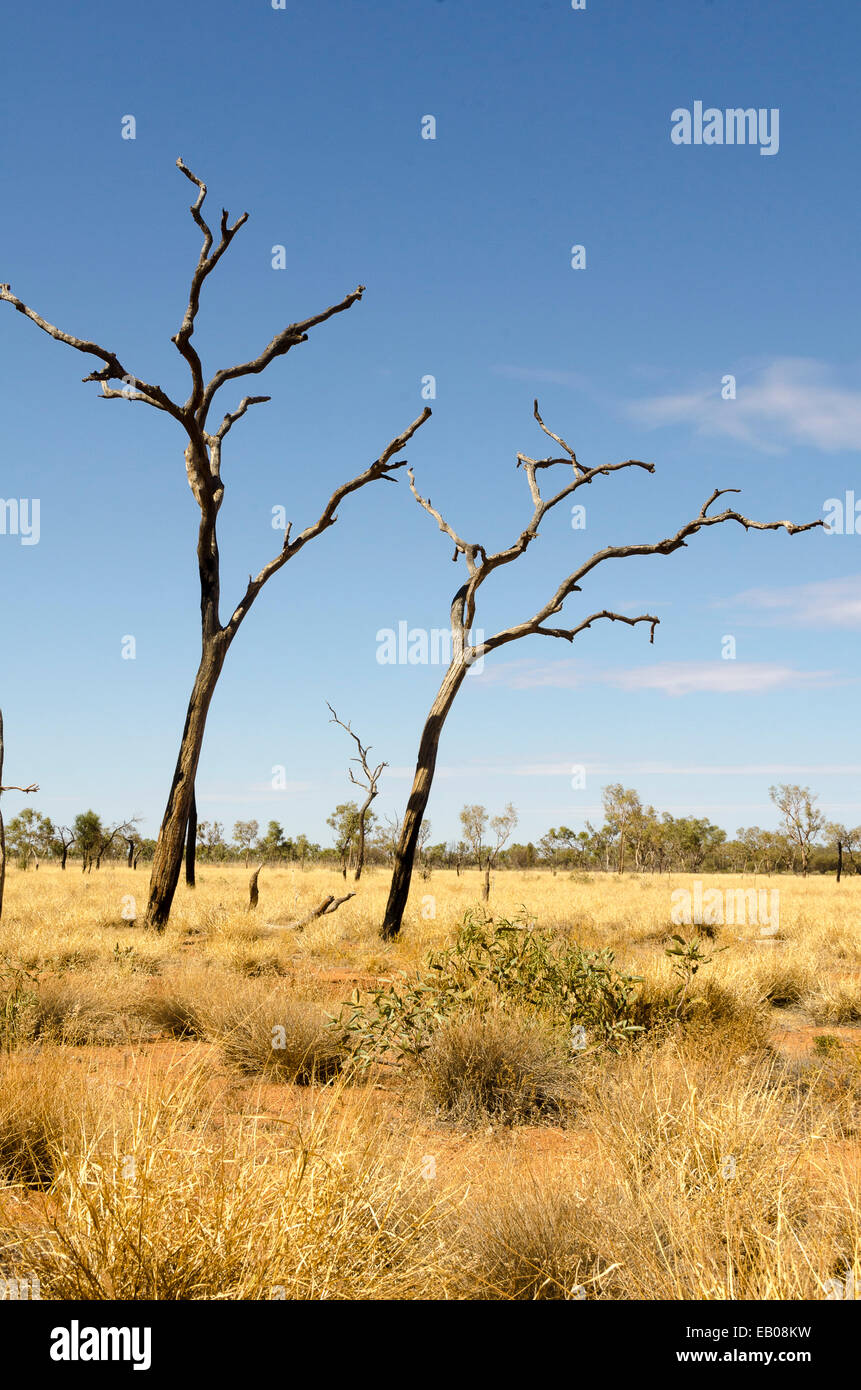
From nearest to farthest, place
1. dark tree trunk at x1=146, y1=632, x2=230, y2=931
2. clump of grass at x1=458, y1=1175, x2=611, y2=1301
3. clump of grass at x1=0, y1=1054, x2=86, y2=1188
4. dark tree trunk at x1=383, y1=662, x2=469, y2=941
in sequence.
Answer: clump of grass at x1=458, y1=1175, x2=611, y2=1301
clump of grass at x1=0, y1=1054, x2=86, y2=1188
dark tree trunk at x1=146, y1=632, x2=230, y2=931
dark tree trunk at x1=383, y1=662, x2=469, y2=941

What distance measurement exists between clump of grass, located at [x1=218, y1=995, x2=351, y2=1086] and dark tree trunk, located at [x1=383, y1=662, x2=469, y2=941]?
6939 mm

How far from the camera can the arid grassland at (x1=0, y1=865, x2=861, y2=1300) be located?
2.63 meters

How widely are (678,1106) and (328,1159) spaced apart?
2043 millimetres

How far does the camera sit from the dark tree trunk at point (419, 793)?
13461mm

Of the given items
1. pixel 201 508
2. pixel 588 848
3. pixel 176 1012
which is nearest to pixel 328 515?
pixel 201 508

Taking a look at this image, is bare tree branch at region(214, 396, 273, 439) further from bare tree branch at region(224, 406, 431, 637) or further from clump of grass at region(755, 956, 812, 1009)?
clump of grass at region(755, 956, 812, 1009)

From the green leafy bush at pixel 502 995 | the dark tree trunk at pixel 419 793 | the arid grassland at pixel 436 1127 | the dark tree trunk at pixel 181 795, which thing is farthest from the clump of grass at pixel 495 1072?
the dark tree trunk at pixel 181 795

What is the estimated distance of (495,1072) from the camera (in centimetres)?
558

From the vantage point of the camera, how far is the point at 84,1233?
2.56 meters

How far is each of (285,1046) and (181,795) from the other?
746 centimetres

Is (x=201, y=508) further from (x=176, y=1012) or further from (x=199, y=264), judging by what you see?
(x=176, y=1012)

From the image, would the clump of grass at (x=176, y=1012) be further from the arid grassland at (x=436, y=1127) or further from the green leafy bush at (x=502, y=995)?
the green leafy bush at (x=502, y=995)

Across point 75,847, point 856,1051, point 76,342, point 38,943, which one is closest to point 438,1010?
point 856,1051

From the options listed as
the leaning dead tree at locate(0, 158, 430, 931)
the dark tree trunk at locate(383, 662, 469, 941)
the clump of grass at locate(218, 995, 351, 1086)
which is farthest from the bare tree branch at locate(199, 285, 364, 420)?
the clump of grass at locate(218, 995, 351, 1086)
